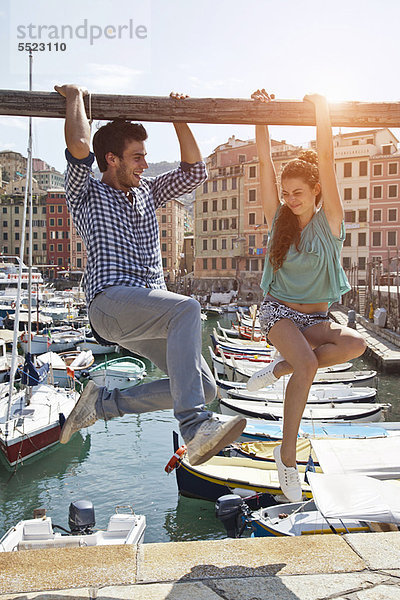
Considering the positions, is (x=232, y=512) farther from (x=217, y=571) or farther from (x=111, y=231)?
(x=111, y=231)

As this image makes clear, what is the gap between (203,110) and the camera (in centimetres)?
402

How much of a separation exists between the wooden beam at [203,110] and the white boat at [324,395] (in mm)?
16440

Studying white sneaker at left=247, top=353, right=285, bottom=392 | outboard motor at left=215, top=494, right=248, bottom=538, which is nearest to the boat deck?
outboard motor at left=215, top=494, right=248, bottom=538

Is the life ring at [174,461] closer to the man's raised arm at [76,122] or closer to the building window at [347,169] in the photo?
the man's raised arm at [76,122]

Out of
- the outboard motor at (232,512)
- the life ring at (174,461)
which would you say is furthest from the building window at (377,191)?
the outboard motor at (232,512)

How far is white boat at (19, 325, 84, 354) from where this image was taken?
34.5 m

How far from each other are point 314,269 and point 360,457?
310 inches

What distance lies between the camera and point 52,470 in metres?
17.6

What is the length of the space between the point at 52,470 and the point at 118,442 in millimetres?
2613

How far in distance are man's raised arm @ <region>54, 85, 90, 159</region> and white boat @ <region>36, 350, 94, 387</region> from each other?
22143 millimetres

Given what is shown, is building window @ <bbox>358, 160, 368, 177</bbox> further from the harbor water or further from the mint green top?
the mint green top

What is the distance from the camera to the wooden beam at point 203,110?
3838 millimetres

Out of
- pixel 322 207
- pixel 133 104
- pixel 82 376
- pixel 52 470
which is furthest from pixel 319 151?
pixel 82 376

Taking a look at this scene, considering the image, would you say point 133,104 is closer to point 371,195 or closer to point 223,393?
point 223,393
